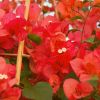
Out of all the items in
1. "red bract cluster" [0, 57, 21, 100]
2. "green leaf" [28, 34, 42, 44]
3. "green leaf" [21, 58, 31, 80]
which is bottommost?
"green leaf" [21, 58, 31, 80]

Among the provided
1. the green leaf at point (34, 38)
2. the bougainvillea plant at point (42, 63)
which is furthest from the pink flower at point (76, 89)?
the green leaf at point (34, 38)

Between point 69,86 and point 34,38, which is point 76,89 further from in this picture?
point 34,38

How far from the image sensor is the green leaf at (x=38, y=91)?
0.54 m

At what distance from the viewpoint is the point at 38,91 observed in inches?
21.8

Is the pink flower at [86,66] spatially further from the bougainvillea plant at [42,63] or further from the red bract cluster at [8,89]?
the red bract cluster at [8,89]

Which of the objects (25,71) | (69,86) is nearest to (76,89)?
(69,86)

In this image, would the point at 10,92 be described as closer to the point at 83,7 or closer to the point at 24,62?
the point at 24,62

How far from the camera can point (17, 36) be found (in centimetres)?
61

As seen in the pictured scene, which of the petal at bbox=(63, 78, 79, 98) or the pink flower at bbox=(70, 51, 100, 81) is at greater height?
the pink flower at bbox=(70, 51, 100, 81)

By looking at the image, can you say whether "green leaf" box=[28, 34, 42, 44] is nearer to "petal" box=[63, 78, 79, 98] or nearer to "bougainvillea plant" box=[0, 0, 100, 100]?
"bougainvillea plant" box=[0, 0, 100, 100]

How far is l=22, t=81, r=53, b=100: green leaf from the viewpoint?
537mm

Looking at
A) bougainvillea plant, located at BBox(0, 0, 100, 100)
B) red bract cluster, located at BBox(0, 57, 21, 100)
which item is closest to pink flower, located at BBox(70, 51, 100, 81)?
bougainvillea plant, located at BBox(0, 0, 100, 100)

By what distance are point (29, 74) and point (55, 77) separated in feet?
0.19

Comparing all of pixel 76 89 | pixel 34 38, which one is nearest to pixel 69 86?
pixel 76 89
